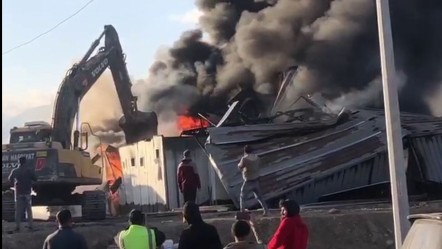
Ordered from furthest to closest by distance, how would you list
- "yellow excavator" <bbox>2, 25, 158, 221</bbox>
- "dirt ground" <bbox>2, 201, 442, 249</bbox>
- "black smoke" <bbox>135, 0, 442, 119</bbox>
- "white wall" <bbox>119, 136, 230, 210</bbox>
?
"black smoke" <bbox>135, 0, 442, 119</bbox>, "white wall" <bbox>119, 136, 230, 210</bbox>, "yellow excavator" <bbox>2, 25, 158, 221</bbox>, "dirt ground" <bbox>2, 201, 442, 249</bbox>

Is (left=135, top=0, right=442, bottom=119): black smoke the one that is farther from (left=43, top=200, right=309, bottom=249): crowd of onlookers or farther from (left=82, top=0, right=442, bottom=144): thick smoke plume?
(left=43, top=200, right=309, bottom=249): crowd of onlookers

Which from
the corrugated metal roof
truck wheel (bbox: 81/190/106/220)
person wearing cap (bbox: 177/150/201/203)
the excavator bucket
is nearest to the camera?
person wearing cap (bbox: 177/150/201/203)

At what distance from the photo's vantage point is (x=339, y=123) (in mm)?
24156

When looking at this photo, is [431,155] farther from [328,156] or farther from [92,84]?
[92,84]

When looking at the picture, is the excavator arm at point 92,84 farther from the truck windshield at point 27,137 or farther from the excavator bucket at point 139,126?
the truck windshield at point 27,137

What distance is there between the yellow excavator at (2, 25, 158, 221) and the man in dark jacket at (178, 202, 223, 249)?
13783mm

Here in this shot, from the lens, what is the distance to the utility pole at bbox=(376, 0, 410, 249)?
1220 centimetres

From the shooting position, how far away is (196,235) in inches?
355

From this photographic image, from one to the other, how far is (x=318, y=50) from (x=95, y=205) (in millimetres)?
13328

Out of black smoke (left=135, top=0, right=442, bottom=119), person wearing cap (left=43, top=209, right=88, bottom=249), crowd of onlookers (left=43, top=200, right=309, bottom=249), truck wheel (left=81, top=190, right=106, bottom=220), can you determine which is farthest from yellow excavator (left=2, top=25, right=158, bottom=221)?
person wearing cap (left=43, top=209, right=88, bottom=249)

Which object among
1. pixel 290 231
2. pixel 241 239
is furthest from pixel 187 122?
pixel 241 239

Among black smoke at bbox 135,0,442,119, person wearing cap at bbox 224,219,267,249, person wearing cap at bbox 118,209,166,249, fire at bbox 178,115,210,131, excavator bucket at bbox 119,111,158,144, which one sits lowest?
person wearing cap at bbox 224,219,267,249

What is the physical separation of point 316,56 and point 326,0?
9.20 feet

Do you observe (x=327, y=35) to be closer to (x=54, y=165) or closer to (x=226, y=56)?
(x=226, y=56)
